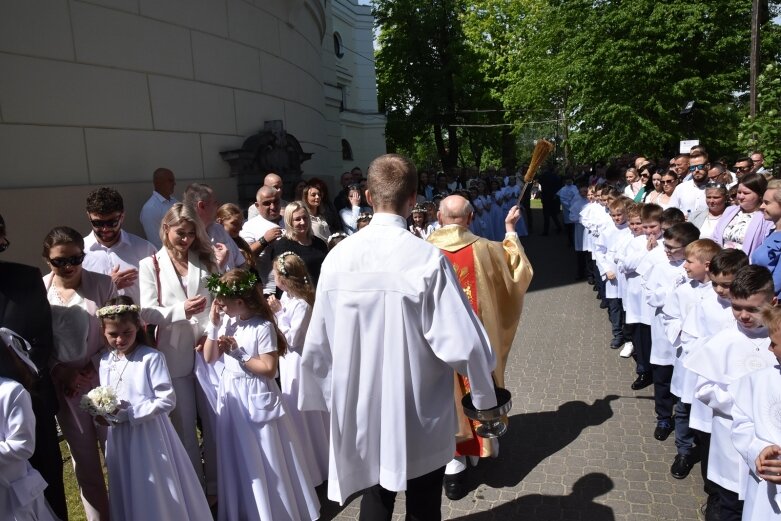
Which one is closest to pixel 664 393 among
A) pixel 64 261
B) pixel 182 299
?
pixel 182 299

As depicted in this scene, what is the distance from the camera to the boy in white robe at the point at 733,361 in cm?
308

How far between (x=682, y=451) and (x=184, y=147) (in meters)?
6.65

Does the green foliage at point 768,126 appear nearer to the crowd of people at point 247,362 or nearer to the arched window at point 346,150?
the crowd of people at point 247,362

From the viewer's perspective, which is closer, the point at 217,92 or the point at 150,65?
the point at 150,65

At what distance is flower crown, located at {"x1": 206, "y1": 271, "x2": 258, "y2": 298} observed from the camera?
3.59m

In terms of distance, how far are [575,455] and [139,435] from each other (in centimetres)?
318

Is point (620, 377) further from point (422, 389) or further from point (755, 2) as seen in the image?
point (755, 2)

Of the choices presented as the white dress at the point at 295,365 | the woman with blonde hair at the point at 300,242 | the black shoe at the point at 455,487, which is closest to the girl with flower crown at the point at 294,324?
the white dress at the point at 295,365

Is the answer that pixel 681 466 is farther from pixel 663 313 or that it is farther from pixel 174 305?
pixel 174 305

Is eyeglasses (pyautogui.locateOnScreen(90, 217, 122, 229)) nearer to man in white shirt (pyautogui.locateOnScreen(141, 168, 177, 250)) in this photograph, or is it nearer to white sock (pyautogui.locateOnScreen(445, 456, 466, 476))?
man in white shirt (pyautogui.locateOnScreen(141, 168, 177, 250))

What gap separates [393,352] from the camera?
274 centimetres

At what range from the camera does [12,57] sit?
18.7 ft

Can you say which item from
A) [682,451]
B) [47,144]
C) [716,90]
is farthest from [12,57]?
[716,90]

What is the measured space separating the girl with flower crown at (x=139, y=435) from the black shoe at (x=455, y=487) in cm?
171
